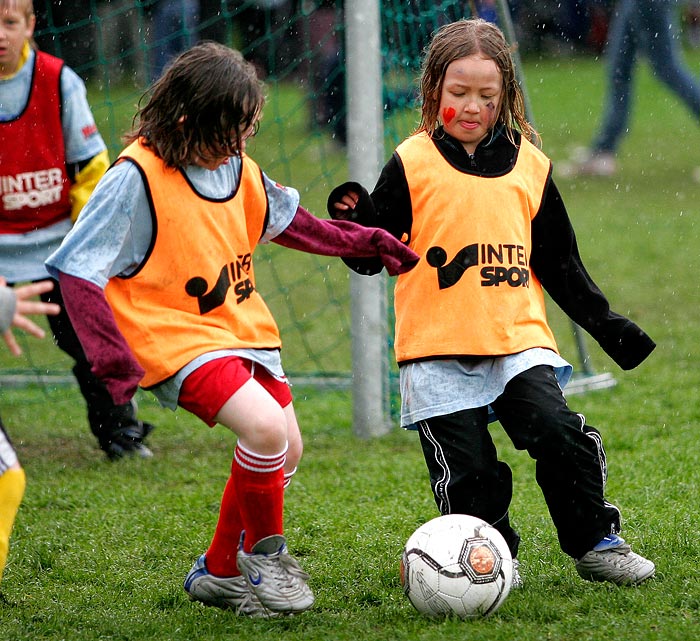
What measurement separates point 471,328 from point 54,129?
223 cm

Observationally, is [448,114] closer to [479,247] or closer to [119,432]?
[479,247]

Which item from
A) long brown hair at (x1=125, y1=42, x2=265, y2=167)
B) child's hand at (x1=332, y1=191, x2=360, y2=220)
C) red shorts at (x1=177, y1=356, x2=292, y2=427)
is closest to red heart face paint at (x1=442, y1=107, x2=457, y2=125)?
child's hand at (x1=332, y1=191, x2=360, y2=220)

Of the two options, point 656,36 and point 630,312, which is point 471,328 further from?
point 656,36

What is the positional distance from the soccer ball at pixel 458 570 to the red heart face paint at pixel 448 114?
3.65 ft

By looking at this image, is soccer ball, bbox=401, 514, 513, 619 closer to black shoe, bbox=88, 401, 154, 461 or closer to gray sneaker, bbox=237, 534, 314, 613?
gray sneaker, bbox=237, 534, 314, 613

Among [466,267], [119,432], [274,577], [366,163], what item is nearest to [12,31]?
[366,163]

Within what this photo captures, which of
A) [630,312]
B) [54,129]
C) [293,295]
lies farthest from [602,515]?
[293,295]

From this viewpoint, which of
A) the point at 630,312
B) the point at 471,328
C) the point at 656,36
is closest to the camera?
the point at 471,328

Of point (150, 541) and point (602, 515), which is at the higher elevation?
point (602, 515)

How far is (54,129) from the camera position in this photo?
464 cm

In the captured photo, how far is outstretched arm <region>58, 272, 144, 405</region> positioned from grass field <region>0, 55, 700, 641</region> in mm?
687

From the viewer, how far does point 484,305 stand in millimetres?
3209

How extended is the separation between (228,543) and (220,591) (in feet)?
0.43

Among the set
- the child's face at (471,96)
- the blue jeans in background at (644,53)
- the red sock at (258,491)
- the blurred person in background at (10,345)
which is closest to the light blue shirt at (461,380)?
the red sock at (258,491)
